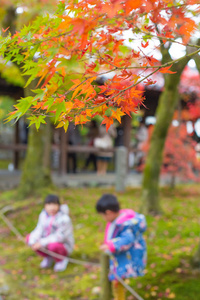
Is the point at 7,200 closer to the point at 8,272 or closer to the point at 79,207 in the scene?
the point at 79,207

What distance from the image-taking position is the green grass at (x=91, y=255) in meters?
3.79

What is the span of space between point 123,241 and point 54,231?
186 cm

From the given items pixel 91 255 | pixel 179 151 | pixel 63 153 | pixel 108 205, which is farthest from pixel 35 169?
pixel 108 205

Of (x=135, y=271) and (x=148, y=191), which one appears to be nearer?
(x=135, y=271)

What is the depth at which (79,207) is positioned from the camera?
7598 millimetres

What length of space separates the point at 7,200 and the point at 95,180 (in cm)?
355

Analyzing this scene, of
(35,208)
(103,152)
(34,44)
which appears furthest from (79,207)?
(34,44)

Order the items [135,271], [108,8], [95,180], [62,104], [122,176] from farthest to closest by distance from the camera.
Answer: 1. [95,180]
2. [122,176]
3. [135,271]
4. [62,104]
5. [108,8]

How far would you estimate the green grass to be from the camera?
3789mm

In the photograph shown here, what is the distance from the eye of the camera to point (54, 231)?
470 centimetres

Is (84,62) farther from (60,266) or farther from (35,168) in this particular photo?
(35,168)

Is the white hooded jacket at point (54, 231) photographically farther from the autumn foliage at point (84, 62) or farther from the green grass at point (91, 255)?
the autumn foliage at point (84, 62)

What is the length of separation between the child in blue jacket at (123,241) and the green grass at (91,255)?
1.95ft

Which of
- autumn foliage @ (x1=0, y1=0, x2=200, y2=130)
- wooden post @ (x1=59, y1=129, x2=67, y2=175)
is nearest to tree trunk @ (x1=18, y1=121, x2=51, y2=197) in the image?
wooden post @ (x1=59, y1=129, x2=67, y2=175)
